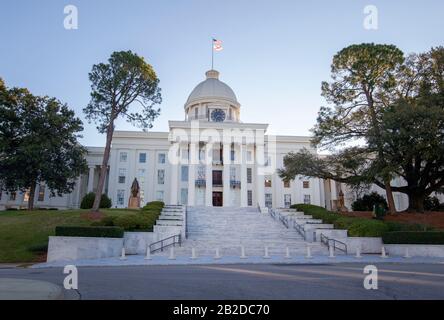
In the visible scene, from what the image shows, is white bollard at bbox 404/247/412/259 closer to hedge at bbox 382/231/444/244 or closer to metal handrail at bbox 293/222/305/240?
hedge at bbox 382/231/444/244

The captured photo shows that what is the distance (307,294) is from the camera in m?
7.50

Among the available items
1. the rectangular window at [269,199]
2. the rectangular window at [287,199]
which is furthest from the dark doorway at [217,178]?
the rectangular window at [287,199]

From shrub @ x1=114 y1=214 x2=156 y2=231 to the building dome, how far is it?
120ft

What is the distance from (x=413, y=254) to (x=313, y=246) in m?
5.80

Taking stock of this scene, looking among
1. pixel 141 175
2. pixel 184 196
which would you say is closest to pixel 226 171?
pixel 184 196

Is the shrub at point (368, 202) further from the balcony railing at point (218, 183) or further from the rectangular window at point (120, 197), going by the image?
the rectangular window at point (120, 197)

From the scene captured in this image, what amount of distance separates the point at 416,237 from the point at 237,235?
1202 centimetres

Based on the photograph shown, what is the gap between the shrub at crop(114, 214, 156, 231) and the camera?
882 inches

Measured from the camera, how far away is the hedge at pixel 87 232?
64.2 ft

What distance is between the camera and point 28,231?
23.7 m

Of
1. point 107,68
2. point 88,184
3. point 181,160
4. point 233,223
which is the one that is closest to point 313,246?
point 233,223

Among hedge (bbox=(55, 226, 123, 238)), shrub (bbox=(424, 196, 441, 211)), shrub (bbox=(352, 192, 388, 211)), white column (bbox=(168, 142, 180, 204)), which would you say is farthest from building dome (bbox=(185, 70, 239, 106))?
hedge (bbox=(55, 226, 123, 238))
